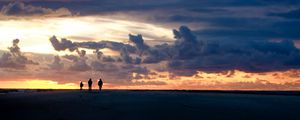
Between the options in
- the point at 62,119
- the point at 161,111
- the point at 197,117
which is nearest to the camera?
the point at 62,119

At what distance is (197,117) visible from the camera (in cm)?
3644

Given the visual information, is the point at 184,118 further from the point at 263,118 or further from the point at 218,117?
the point at 263,118

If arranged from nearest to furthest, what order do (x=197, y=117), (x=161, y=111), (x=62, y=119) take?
(x=62, y=119) < (x=197, y=117) < (x=161, y=111)

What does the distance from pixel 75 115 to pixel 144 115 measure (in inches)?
175

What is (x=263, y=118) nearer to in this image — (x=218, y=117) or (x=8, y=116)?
(x=218, y=117)

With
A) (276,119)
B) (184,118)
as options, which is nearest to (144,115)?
(184,118)

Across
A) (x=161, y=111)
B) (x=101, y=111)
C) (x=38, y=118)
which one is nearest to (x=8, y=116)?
(x=38, y=118)

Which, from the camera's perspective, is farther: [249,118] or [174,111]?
[174,111]

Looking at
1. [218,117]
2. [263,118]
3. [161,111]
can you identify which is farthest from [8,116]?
[263,118]

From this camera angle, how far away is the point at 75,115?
37406 millimetres

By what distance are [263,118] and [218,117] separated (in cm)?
289

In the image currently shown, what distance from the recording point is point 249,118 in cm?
3703

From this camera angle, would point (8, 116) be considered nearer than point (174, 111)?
Yes

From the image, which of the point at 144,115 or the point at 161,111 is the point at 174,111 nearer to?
the point at 161,111
